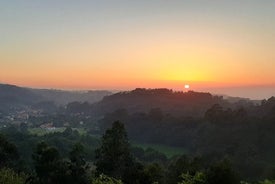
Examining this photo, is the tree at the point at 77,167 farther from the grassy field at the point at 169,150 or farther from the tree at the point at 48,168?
the grassy field at the point at 169,150

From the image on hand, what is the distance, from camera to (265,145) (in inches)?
2280

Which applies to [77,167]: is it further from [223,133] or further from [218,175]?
[223,133]

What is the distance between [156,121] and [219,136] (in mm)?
32754

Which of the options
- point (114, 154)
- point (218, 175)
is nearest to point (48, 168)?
point (114, 154)

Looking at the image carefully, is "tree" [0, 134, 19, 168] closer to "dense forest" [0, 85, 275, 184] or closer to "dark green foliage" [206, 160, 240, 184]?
"dense forest" [0, 85, 275, 184]

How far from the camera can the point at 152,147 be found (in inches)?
3450

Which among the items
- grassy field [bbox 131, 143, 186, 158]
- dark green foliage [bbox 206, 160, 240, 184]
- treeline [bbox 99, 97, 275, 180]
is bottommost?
grassy field [bbox 131, 143, 186, 158]

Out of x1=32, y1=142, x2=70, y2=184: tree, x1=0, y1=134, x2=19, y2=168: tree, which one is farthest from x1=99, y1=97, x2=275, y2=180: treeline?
x1=0, y1=134, x2=19, y2=168: tree

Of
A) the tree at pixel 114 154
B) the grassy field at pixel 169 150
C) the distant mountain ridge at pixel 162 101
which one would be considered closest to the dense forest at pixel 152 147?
the tree at pixel 114 154

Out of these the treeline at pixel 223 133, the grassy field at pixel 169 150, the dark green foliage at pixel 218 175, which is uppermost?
the dark green foliage at pixel 218 175

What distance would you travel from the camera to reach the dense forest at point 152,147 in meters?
29.0

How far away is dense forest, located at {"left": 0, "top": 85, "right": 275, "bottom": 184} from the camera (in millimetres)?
29030

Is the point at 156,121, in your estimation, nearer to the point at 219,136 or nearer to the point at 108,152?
the point at 219,136

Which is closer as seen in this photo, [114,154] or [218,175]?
[218,175]
